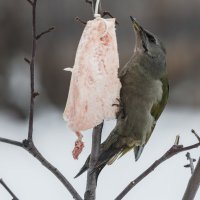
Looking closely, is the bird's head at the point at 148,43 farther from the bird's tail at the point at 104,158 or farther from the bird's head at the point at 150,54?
the bird's tail at the point at 104,158

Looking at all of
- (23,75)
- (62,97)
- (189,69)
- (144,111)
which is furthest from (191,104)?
(144,111)

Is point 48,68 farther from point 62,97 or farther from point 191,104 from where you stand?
point 191,104

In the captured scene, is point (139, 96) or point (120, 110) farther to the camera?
point (139, 96)

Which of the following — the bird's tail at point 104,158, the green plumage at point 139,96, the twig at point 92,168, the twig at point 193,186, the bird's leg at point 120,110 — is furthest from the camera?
the green plumage at point 139,96

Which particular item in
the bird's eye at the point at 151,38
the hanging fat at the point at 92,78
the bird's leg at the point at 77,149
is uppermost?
the bird's eye at the point at 151,38

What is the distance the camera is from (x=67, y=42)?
257 inches

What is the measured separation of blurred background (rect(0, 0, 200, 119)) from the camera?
645 cm

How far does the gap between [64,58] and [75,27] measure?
315mm

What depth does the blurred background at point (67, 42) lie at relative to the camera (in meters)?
6.45

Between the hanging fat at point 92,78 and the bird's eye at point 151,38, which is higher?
the bird's eye at point 151,38

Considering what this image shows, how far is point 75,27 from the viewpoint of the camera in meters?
6.51

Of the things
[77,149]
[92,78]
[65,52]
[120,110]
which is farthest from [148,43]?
[65,52]

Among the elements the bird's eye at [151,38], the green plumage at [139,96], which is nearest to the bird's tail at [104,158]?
the green plumage at [139,96]

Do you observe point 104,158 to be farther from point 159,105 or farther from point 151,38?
point 151,38
